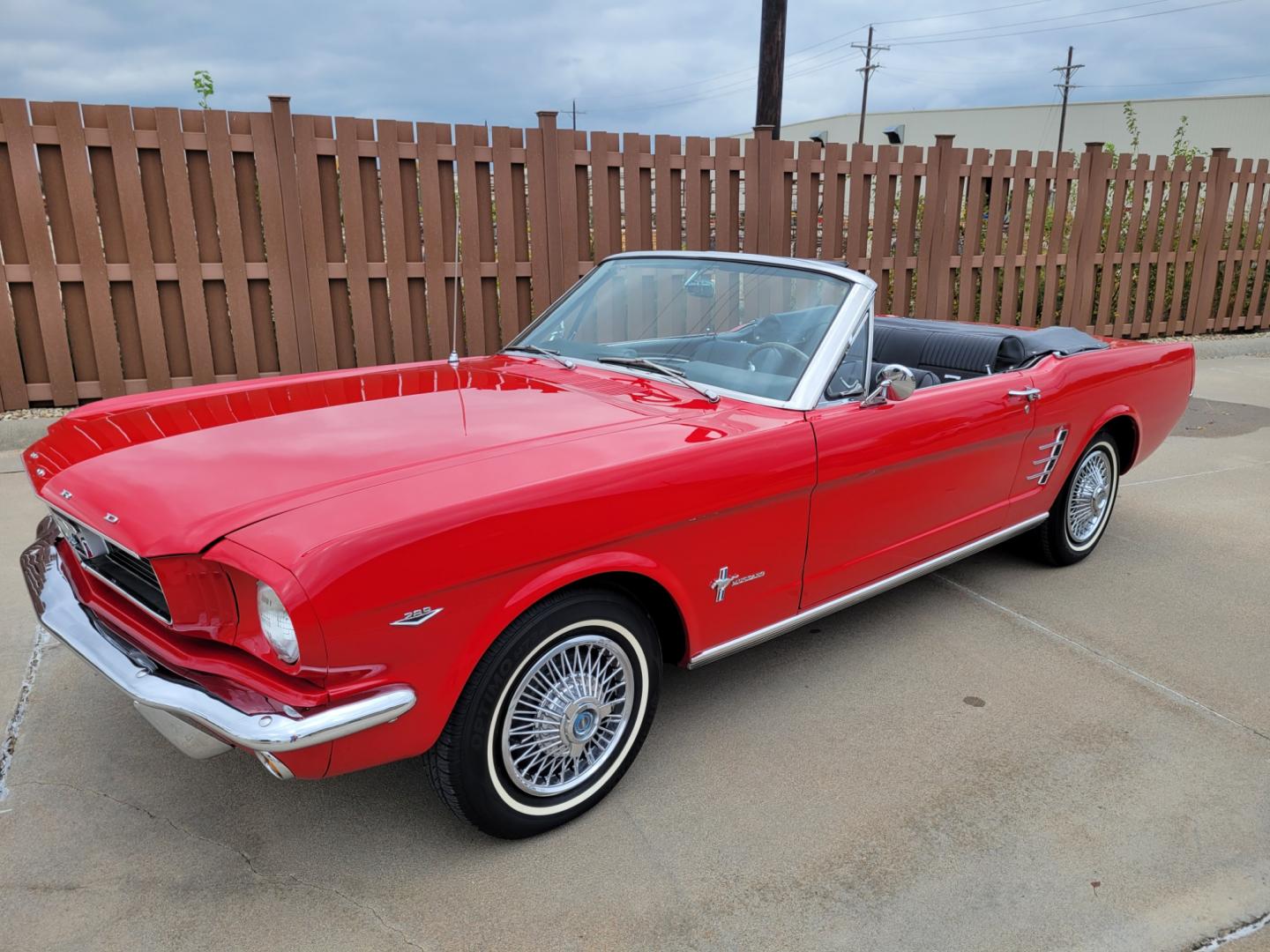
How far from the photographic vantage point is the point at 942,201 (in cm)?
932

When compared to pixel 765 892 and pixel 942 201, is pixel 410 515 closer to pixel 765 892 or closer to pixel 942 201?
pixel 765 892

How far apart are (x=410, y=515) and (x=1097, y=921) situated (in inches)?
77.5

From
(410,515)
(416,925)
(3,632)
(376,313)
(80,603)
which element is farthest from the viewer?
(376,313)

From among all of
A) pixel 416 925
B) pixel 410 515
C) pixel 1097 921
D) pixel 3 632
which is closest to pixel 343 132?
pixel 3 632

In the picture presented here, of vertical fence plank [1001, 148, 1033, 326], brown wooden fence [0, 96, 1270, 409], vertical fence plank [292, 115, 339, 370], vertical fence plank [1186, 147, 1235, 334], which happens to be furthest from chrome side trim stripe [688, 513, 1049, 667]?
vertical fence plank [1186, 147, 1235, 334]

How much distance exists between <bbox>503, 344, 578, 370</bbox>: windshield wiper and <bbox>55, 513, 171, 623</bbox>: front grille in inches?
66.4

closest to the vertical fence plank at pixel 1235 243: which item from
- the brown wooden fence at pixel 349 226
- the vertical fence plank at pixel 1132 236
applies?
the vertical fence plank at pixel 1132 236

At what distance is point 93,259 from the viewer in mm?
6156

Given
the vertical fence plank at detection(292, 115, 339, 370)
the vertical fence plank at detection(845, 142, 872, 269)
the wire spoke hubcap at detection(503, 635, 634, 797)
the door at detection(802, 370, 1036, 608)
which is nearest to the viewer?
the wire spoke hubcap at detection(503, 635, 634, 797)

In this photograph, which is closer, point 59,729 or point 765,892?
point 765,892

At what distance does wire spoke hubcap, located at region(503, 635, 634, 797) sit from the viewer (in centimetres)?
246

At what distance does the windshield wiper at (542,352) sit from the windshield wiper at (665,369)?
0.12m

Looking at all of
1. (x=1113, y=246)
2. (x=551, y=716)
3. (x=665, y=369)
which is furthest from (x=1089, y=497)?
(x=1113, y=246)

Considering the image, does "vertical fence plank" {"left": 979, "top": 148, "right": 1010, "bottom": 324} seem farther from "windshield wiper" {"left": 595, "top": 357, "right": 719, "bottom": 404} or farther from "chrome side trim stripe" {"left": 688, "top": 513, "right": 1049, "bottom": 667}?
"windshield wiper" {"left": 595, "top": 357, "right": 719, "bottom": 404}
